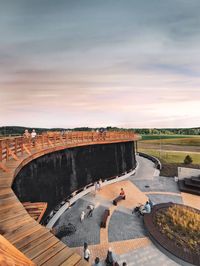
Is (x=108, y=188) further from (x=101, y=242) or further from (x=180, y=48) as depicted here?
(x=180, y=48)

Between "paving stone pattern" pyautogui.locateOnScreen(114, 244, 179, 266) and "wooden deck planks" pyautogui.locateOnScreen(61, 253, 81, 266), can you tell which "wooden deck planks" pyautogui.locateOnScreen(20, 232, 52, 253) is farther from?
"paving stone pattern" pyautogui.locateOnScreen(114, 244, 179, 266)

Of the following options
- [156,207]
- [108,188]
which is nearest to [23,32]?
[108,188]

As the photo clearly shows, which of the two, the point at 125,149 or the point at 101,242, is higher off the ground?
the point at 125,149

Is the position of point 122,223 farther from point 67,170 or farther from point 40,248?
point 40,248

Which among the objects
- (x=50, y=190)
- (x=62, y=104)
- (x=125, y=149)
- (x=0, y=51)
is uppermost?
(x=0, y=51)

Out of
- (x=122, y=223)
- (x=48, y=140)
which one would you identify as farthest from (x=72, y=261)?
(x=48, y=140)

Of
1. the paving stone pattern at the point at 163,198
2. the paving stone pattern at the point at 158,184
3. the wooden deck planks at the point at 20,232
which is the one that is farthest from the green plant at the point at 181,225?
the wooden deck planks at the point at 20,232

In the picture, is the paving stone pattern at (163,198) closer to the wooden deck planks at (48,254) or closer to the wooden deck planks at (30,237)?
the wooden deck planks at (30,237)
